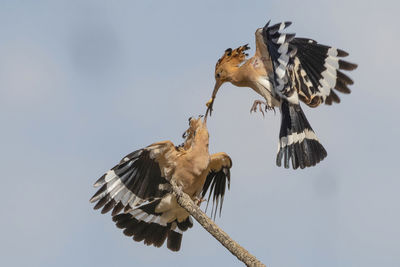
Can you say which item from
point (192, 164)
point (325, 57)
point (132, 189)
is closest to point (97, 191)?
point (132, 189)

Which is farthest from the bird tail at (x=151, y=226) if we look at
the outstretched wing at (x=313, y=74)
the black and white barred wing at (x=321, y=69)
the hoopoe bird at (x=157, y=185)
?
the black and white barred wing at (x=321, y=69)

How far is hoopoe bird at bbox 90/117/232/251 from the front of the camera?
27.6 ft

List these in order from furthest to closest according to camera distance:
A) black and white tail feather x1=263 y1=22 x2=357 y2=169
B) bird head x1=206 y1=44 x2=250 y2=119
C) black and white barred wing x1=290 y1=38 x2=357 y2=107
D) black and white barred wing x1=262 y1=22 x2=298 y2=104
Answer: bird head x1=206 y1=44 x2=250 y2=119, black and white barred wing x1=290 y1=38 x2=357 y2=107, black and white tail feather x1=263 y1=22 x2=357 y2=169, black and white barred wing x1=262 y1=22 x2=298 y2=104

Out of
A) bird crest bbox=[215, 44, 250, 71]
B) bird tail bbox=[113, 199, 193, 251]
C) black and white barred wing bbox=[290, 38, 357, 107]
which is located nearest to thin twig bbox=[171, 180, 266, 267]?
bird tail bbox=[113, 199, 193, 251]

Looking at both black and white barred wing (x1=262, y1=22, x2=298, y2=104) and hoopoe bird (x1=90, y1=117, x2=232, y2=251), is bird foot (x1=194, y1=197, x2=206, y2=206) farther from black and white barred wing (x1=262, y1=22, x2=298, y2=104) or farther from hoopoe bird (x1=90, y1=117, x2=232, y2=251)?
black and white barred wing (x1=262, y1=22, x2=298, y2=104)

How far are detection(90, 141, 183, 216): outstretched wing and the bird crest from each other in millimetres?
1679

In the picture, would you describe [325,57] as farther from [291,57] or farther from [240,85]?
[240,85]

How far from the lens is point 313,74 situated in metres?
9.26

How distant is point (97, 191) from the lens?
8312 millimetres

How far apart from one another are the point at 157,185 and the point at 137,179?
0.30 meters

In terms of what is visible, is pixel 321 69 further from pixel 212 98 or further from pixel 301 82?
pixel 212 98

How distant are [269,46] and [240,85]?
3.34ft

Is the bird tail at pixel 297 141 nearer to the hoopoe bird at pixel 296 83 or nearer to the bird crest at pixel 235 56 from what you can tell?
the hoopoe bird at pixel 296 83

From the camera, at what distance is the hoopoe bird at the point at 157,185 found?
841 centimetres
